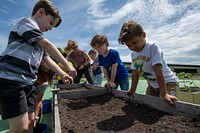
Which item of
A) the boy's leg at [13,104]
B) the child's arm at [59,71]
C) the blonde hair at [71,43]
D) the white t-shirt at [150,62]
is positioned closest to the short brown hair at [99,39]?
the white t-shirt at [150,62]

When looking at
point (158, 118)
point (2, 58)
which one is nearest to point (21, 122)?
point (2, 58)

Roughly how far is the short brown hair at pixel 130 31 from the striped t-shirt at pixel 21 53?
0.95 meters

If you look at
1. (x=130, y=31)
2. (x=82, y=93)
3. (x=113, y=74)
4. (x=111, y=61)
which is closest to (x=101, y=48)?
(x=111, y=61)

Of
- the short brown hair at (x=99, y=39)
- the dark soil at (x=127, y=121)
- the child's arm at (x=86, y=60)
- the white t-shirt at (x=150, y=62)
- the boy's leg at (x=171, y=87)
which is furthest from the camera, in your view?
the child's arm at (x=86, y=60)

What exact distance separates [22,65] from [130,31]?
1.21 m

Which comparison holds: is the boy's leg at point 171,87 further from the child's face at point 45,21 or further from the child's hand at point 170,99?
the child's face at point 45,21

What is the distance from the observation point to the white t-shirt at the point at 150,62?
197 cm

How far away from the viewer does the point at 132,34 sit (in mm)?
2029

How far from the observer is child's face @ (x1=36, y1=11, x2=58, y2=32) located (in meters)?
1.70

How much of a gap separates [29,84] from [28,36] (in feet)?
1.44

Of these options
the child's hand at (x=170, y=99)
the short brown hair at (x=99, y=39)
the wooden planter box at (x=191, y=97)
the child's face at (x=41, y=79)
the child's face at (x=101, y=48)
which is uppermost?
the short brown hair at (x=99, y=39)

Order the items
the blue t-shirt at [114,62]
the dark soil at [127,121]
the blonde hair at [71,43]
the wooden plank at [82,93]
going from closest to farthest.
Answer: the dark soil at [127,121]
the blue t-shirt at [114,62]
the wooden plank at [82,93]
the blonde hair at [71,43]

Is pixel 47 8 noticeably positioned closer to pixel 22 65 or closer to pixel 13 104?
pixel 22 65

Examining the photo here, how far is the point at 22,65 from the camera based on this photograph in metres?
1.54
